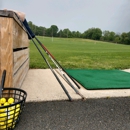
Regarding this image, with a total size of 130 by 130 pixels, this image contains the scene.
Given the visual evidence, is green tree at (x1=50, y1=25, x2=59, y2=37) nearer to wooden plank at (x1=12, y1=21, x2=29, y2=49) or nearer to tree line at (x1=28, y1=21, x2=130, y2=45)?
tree line at (x1=28, y1=21, x2=130, y2=45)

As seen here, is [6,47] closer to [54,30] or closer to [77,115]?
[77,115]

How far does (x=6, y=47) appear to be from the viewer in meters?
1.48

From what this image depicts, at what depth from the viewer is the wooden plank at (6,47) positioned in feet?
4.75

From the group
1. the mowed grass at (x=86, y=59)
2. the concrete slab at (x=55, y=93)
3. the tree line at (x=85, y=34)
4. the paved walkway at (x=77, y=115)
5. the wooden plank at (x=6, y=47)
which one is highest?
the tree line at (x=85, y=34)

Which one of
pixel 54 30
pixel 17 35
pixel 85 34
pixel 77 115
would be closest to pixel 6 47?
pixel 17 35

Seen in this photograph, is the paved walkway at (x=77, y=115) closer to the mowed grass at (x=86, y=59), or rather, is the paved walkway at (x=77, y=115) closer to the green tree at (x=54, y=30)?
the mowed grass at (x=86, y=59)

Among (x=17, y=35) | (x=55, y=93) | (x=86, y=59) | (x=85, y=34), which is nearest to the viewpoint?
(x=17, y=35)

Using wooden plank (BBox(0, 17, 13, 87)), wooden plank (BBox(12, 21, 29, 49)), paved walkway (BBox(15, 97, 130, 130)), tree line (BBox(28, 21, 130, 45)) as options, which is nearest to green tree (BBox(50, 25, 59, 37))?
tree line (BBox(28, 21, 130, 45))

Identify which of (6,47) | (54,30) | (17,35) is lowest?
(6,47)

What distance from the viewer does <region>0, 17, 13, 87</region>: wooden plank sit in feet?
4.75

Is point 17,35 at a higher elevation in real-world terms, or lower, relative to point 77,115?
higher

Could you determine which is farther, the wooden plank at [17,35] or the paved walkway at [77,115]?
the wooden plank at [17,35]

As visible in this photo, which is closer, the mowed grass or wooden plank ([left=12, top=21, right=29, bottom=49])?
wooden plank ([left=12, top=21, right=29, bottom=49])

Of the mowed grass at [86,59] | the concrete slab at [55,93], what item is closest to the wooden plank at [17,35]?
the concrete slab at [55,93]
